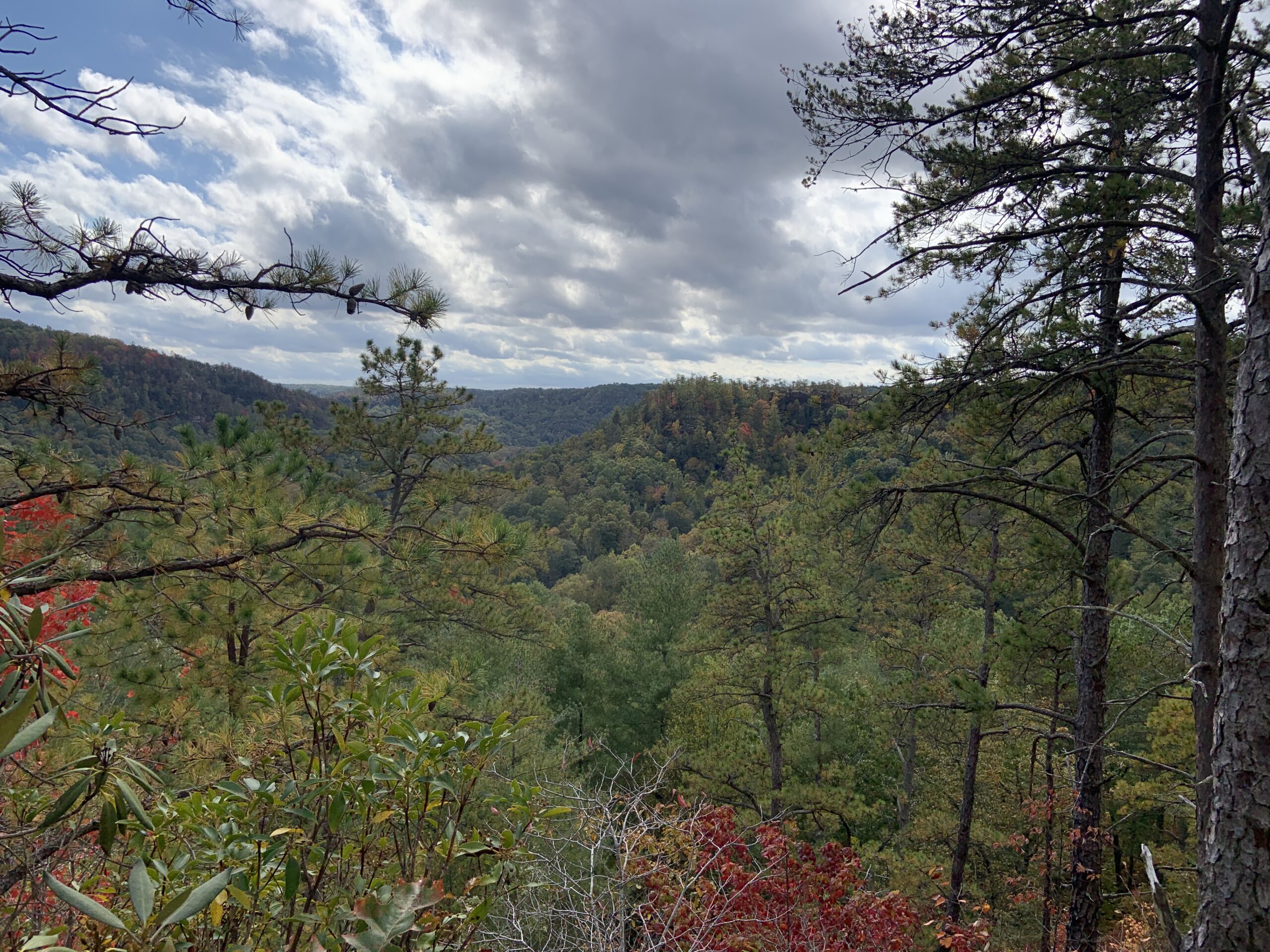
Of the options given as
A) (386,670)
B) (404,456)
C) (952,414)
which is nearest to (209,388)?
(404,456)

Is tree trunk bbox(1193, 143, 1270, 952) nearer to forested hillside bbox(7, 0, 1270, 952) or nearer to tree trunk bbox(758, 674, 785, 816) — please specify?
forested hillside bbox(7, 0, 1270, 952)

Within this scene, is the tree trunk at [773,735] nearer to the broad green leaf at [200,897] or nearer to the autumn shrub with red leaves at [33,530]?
the autumn shrub with red leaves at [33,530]

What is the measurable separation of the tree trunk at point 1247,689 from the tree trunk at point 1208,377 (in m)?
1.05

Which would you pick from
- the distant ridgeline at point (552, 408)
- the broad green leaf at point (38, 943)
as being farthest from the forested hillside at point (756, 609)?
the distant ridgeline at point (552, 408)

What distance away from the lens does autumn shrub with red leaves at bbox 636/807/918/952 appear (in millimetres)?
4672

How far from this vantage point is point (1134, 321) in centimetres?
416

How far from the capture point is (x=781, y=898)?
5.80 meters

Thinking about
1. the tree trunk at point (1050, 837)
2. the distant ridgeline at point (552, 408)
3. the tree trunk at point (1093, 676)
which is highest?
the distant ridgeline at point (552, 408)

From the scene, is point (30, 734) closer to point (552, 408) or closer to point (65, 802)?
point (65, 802)

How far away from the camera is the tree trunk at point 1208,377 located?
2932mm

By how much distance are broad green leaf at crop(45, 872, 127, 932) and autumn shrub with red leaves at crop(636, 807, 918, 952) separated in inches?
157

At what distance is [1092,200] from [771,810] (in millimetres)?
9410

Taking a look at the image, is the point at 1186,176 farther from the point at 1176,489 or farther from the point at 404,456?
the point at 404,456

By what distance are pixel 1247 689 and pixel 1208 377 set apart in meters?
1.88
